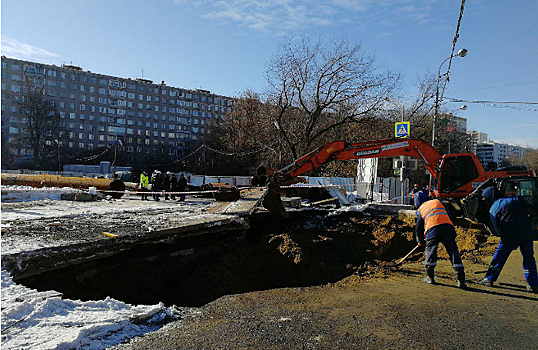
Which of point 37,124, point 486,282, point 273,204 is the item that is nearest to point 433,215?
point 486,282

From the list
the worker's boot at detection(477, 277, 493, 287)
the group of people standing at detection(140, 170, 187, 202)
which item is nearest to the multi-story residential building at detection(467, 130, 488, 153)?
the group of people standing at detection(140, 170, 187, 202)

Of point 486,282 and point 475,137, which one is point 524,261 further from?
point 475,137

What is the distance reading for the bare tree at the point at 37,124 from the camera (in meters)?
58.3

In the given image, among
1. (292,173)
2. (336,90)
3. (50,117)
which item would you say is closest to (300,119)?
(336,90)

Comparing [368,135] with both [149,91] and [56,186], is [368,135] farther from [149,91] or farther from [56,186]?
[149,91]

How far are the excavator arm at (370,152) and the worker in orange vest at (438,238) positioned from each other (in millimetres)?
7248

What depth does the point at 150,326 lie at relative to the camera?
3867 mm

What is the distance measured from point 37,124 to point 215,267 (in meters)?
62.5

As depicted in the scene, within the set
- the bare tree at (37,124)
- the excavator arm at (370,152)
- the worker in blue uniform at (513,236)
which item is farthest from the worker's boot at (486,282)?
the bare tree at (37,124)

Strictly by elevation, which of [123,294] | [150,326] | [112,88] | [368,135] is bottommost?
[123,294]

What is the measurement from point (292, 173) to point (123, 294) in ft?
27.1

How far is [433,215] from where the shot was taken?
614 cm

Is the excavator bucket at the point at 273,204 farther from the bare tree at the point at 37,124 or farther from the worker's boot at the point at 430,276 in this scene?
the bare tree at the point at 37,124

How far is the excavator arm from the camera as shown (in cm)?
1334
